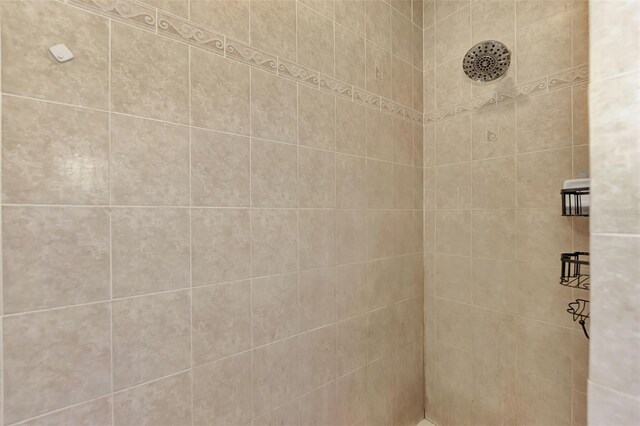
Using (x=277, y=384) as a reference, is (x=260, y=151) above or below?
above

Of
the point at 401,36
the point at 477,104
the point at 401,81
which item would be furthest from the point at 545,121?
the point at 401,36

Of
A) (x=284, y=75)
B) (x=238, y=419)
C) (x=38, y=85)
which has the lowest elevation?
(x=238, y=419)

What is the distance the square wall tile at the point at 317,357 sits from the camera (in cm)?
110

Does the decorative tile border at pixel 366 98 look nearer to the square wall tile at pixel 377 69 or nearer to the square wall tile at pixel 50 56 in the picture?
the square wall tile at pixel 377 69

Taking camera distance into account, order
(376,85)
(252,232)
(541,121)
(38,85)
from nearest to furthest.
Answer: (38,85) → (252,232) → (541,121) → (376,85)

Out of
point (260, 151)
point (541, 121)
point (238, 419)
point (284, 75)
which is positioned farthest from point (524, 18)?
point (238, 419)

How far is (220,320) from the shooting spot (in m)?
0.90

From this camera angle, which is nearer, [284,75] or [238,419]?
[238,419]

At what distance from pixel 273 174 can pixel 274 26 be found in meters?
0.51

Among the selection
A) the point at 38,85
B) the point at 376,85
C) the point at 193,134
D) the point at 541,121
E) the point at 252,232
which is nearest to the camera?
the point at 38,85

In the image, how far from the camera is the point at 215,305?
2.92 ft

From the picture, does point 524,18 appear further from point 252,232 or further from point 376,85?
point 252,232

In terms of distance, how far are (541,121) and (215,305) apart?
139 centimetres

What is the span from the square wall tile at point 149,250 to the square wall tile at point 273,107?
373mm
